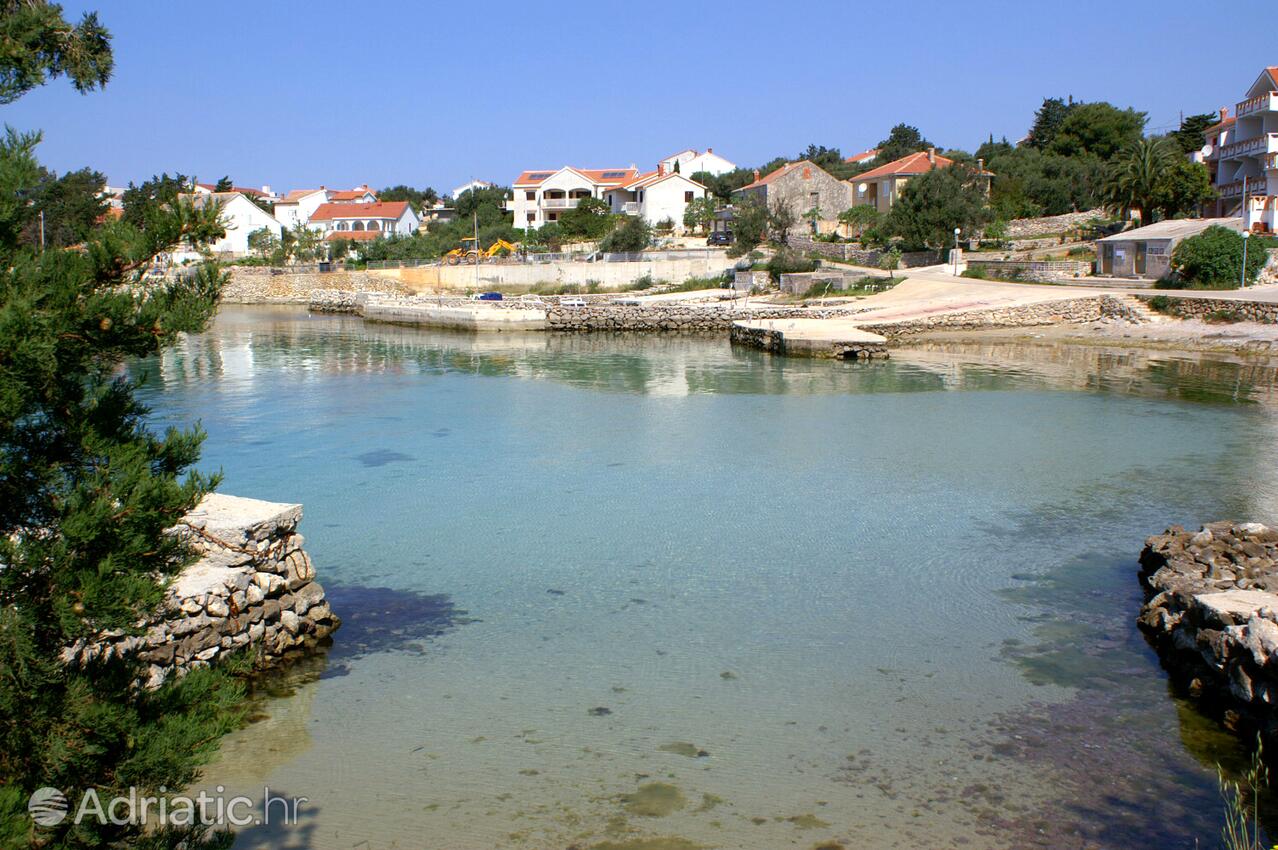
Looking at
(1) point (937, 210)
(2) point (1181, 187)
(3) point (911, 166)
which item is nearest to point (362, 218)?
(3) point (911, 166)

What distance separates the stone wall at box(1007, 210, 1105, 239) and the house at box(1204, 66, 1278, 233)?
6.74 m

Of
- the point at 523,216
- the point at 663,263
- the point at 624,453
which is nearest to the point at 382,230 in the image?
the point at 523,216

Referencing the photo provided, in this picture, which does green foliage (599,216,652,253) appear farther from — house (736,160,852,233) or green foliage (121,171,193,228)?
green foliage (121,171,193,228)

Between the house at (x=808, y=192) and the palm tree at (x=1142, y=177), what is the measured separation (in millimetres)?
23673

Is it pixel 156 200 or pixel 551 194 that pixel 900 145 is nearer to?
pixel 551 194

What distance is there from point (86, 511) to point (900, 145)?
10495 centimetres

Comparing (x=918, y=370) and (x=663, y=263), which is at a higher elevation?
(x=663, y=263)

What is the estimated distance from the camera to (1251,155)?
50.1 meters

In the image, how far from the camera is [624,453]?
1944cm

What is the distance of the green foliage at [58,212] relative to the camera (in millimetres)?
4293

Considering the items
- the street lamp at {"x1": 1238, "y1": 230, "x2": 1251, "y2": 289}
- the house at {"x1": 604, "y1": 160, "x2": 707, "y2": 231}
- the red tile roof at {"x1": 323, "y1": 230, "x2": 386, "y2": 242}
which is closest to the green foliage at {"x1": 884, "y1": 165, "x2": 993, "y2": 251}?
the street lamp at {"x1": 1238, "y1": 230, "x2": 1251, "y2": 289}

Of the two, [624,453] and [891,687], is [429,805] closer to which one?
[891,687]

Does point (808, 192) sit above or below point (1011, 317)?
above

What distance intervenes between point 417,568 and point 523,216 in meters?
82.8
